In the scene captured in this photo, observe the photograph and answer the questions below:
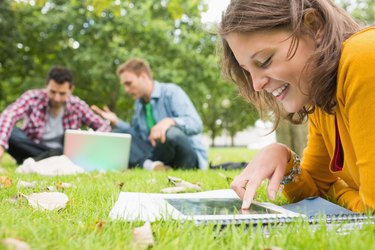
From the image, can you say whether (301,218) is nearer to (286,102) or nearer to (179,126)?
(286,102)

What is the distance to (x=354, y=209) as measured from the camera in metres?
1.55

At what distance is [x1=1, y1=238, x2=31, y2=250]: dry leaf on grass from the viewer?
2.89ft

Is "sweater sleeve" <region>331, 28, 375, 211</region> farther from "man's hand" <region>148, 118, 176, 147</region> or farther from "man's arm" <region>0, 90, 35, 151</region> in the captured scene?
"man's arm" <region>0, 90, 35, 151</region>

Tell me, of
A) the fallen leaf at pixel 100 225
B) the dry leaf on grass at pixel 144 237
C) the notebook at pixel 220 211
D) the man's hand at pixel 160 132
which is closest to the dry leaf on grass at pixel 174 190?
the notebook at pixel 220 211

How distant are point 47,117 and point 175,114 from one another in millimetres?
1431

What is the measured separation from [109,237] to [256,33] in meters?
0.82

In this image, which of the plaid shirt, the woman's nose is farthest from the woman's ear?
the plaid shirt

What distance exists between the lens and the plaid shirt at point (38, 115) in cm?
412

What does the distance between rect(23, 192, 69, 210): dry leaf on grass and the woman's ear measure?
1064mm

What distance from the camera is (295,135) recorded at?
3.73 m

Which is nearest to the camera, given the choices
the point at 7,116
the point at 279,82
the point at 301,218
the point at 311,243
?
the point at 311,243

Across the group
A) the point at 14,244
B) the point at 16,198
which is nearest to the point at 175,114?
the point at 16,198

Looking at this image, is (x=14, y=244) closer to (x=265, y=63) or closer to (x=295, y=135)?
(x=265, y=63)

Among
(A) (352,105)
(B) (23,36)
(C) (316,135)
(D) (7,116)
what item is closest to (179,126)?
(D) (7,116)
